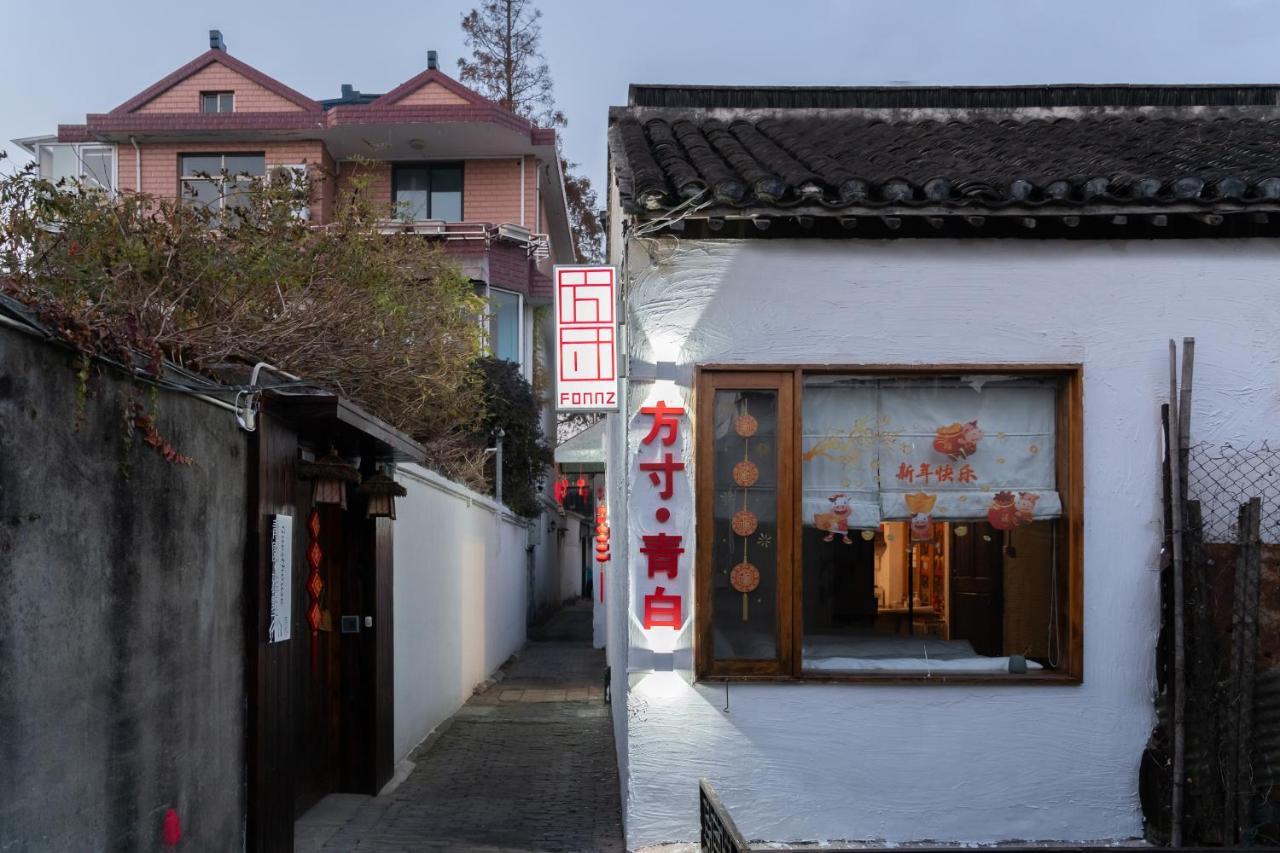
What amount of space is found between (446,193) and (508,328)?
340 centimetres

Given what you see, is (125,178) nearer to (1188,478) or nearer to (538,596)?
(538,596)

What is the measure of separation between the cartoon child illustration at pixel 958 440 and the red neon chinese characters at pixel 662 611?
1.98 m

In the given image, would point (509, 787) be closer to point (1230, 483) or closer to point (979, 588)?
point (979, 588)

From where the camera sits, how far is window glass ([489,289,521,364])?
26.7 meters

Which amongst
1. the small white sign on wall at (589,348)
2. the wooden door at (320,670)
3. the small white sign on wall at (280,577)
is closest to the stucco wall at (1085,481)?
the small white sign on wall at (589,348)

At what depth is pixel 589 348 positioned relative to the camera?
25.5ft

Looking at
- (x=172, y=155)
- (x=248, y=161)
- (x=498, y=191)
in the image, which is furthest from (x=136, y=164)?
(x=498, y=191)

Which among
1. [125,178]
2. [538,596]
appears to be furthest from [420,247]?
[538,596]

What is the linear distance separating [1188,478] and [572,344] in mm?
3968

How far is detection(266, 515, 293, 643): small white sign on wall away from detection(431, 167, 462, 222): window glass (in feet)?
67.7

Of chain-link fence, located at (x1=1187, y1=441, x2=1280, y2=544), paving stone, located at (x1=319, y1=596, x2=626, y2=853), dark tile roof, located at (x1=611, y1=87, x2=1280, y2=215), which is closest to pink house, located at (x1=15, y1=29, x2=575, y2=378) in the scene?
paving stone, located at (x1=319, y1=596, x2=626, y2=853)

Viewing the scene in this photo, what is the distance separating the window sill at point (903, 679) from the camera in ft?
24.3

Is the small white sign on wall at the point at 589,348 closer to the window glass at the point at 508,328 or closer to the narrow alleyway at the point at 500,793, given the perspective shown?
the narrow alleyway at the point at 500,793

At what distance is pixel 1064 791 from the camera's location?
7.44 m
